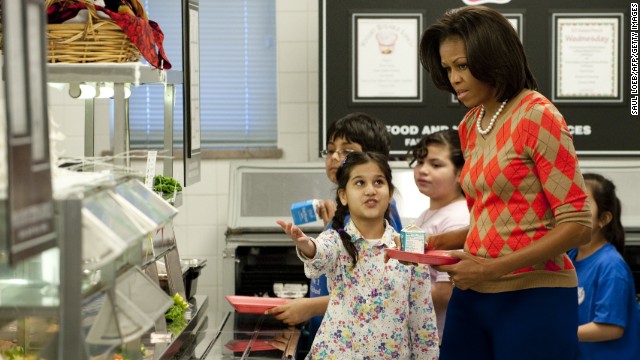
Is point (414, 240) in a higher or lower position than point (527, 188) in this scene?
lower

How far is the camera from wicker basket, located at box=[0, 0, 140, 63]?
2453 millimetres

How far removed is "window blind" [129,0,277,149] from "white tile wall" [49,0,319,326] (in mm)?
106

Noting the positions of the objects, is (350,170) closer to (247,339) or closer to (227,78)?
(247,339)

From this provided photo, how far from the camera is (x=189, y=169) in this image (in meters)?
3.44

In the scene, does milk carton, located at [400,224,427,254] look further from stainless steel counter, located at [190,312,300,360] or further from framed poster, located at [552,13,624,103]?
framed poster, located at [552,13,624,103]

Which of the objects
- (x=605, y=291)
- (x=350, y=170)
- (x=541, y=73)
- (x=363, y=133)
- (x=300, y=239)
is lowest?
(x=605, y=291)

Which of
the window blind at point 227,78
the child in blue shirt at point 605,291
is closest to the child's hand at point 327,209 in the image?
the child in blue shirt at point 605,291

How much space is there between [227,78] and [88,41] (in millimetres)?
3763

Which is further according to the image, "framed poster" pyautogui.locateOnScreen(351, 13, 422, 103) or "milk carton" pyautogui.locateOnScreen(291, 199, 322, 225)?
"framed poster" pyautogui.locateOnScreen(351, 13, 422, 103)

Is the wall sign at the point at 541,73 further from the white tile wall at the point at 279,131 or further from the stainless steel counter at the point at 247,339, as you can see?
the stainless steel counter at the point at 247,339

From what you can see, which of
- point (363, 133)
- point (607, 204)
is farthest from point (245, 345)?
point (607, 204)

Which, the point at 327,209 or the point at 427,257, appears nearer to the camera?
the point at 427,257

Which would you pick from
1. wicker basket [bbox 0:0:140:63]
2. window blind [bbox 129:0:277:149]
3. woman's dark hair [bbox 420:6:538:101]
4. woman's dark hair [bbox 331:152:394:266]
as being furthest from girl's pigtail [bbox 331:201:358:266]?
window blind [bbox 129:0:277:149]

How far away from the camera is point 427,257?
2.43 meters
